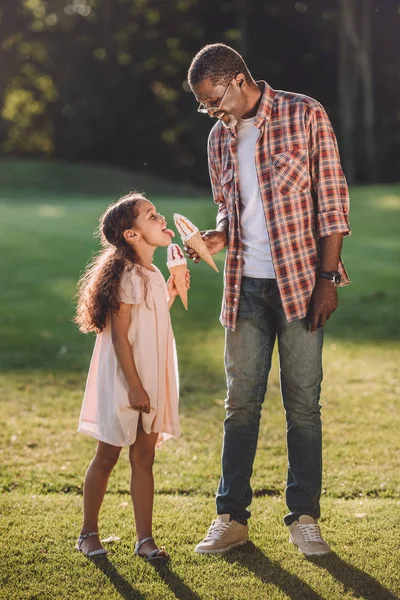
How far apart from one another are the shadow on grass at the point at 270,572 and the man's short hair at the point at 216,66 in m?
2.09

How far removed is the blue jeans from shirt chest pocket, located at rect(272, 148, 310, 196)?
417 mm

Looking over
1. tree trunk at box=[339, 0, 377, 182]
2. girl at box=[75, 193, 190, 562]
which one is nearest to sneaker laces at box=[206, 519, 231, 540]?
girl at box=[75, 193, 190, 562]

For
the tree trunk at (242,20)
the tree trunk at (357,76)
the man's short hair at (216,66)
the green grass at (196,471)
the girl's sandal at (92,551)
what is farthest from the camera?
the tree trunk at (242,20)

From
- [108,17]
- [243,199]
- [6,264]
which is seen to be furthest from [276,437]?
[108,17]

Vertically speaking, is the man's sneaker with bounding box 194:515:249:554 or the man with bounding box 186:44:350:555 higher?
the man with bounding box 186:44:350:555

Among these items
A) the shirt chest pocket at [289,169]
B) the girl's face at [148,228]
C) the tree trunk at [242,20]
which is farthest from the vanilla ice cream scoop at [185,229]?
the tree trunk at [242,20]

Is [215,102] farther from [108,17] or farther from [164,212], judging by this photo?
[108,17]

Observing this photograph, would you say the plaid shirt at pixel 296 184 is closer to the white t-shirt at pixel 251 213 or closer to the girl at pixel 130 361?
the white t-shirt at pixel 251 213

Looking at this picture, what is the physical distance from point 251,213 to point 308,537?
1.48 meters

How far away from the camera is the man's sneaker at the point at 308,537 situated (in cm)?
383

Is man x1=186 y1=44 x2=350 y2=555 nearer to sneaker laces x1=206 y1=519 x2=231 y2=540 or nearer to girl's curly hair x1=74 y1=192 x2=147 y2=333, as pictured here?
sneaker laces x1=206 y1=519 x2=231 y2=540

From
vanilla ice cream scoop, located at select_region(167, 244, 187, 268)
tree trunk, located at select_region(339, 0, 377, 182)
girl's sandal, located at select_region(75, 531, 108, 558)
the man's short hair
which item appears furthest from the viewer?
tree trunk, located at select_region(339, 0, 377, 182)

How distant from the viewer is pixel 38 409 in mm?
6824

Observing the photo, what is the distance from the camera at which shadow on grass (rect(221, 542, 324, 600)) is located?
3.45 metres
